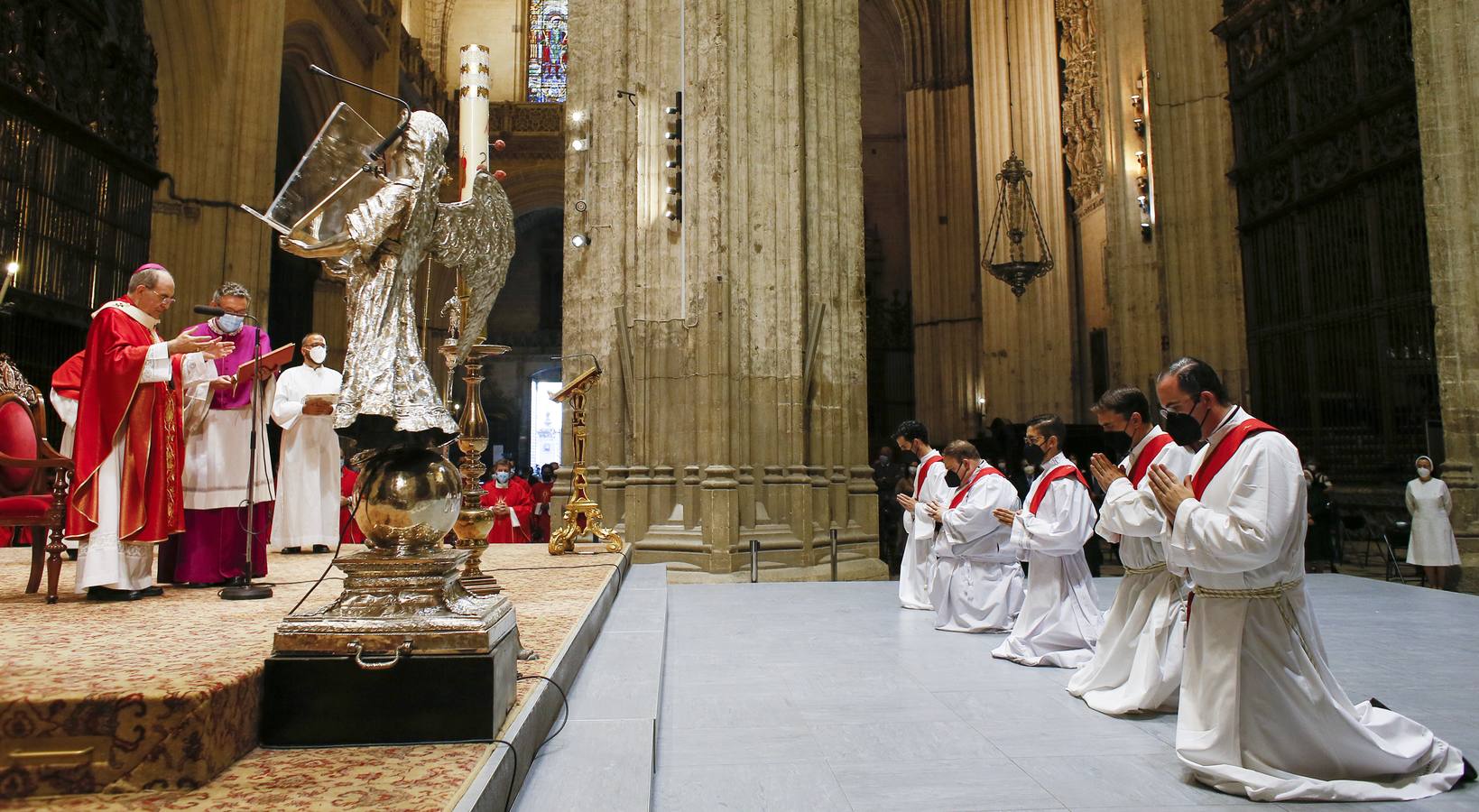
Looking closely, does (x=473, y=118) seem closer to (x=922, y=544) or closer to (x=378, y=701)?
(x=378, y=701)

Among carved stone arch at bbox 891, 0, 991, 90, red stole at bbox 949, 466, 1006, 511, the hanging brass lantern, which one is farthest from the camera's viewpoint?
carved stone arch at bbox 891, 0, 991, 90

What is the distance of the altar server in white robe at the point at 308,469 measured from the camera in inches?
248

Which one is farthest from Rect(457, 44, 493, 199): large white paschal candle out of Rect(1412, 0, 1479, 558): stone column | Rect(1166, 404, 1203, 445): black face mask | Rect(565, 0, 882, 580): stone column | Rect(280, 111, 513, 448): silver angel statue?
Rect(1412, 0, 1479, 558): stone column

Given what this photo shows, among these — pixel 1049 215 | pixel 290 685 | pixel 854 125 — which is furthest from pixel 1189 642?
pixel 1049 215

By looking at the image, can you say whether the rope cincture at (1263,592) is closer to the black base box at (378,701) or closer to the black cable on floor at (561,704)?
the black cable on floor at (561,704)

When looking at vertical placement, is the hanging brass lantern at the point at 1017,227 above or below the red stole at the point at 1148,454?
above

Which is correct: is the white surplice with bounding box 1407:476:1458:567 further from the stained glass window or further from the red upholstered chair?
the stained glass window

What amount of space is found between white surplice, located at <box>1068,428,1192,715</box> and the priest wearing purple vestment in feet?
12.9

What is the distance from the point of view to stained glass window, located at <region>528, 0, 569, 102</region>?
24141 mm

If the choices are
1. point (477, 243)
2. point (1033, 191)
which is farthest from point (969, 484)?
point (1033, 191)

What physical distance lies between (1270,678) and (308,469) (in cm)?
586

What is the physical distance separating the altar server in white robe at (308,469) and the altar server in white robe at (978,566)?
4230 mm

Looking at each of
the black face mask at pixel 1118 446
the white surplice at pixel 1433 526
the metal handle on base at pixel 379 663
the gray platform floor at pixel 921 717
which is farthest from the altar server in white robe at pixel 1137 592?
the black face mask at pixel 1118 446

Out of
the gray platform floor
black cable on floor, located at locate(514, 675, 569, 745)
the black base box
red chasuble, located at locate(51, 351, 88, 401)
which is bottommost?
the gray platform floor
